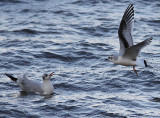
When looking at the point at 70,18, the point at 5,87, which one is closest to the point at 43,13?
the point at 70,18

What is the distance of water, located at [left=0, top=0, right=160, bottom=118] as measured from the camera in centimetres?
1025

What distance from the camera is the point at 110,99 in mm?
10711

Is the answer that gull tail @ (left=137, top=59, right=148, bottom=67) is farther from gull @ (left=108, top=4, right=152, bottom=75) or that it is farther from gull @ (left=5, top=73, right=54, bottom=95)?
gull @ (left=5, top=73, right=54, bottom=95)

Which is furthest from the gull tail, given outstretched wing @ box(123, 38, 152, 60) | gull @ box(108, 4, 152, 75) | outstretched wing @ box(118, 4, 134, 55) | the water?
the water

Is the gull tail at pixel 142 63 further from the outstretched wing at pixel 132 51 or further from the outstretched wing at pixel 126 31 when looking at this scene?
the outstretched wing at pixel 126 31

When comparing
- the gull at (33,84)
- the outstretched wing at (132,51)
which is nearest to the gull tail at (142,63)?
the outstretched wing at (132,51)

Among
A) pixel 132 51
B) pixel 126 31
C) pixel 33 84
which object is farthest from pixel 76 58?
pixel 132 51

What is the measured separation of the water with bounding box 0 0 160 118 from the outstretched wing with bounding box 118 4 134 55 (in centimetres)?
127

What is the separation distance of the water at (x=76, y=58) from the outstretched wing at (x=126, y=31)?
1273mm

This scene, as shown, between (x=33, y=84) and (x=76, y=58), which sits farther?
(x=76, y=58)

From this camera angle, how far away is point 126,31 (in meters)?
11.0

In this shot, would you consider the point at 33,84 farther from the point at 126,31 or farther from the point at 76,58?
the point at 76,58

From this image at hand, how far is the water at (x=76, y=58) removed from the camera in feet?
33.6

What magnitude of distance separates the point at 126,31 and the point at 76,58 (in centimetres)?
348
